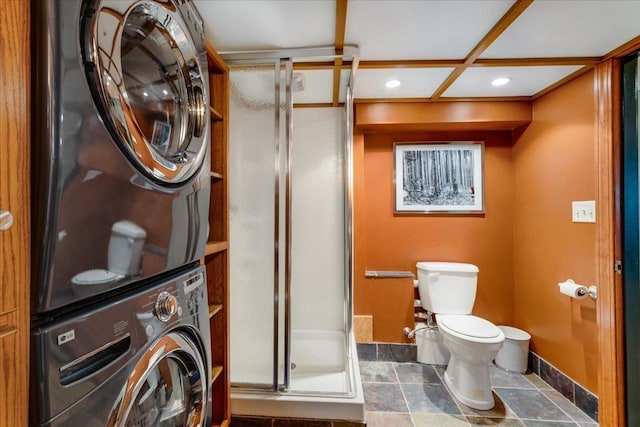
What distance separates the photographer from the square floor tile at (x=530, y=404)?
1.77 metres

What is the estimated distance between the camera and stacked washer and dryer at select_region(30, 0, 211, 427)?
1.51 feet

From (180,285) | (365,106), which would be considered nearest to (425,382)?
(180,285)

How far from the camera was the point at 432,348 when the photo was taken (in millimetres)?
2320

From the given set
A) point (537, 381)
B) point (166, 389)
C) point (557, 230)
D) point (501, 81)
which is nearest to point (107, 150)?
point (166, 389)

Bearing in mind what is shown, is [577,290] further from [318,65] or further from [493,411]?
[318,65]

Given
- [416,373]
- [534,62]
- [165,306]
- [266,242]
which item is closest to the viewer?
[165,306]

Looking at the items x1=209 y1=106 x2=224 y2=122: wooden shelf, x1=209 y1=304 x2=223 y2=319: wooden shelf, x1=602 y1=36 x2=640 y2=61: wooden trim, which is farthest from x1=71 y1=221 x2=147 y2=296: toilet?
x1=602 y1=36 x2=640 y2=61: wooden trim

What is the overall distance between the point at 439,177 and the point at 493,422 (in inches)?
70.8

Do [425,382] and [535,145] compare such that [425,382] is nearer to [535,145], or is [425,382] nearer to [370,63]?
[535,145]

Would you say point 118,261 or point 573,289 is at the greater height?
point 118,261

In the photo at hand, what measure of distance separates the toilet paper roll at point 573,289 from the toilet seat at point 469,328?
1.63 feet

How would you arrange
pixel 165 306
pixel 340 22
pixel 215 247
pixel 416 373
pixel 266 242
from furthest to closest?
pixel 416 373 < pixel 266 242 < pixel 340 22 < pixel 215 247 < pixel 165 306

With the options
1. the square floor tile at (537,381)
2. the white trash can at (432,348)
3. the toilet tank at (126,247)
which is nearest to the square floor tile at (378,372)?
the white trash can at (432,348)

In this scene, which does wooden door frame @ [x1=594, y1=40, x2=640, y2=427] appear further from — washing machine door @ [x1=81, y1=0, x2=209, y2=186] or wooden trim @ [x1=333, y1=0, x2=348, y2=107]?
washing machine door @ [x1=81, y1=0, x2=209, y2=186]
